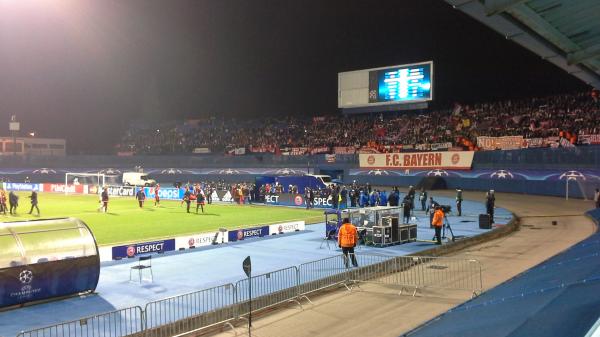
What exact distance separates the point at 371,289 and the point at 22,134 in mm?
86483

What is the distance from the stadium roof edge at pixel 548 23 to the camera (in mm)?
5578

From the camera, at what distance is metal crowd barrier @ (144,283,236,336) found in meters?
10.3

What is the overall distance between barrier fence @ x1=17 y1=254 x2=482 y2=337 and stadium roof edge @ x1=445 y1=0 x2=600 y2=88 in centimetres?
735

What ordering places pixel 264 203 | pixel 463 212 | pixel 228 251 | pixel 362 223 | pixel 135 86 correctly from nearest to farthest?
pixel 228 251 < pixel 362 223 < pixel 463 212 < pixel 264 203 < pixel 135 86

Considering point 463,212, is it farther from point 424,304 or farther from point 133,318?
point 133,318

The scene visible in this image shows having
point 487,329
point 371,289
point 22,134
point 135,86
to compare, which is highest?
point 135,86

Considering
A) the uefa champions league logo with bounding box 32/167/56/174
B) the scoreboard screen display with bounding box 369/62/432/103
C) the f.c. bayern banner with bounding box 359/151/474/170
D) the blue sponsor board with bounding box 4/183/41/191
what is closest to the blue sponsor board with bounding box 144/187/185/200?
the blue sponsor board with bounding box 4/183/41/191

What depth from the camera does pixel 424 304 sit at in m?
→ 12.5

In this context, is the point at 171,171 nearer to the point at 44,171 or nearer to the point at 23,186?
the point at 44,171

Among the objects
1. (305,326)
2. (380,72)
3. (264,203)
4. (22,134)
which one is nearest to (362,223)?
(305,326)

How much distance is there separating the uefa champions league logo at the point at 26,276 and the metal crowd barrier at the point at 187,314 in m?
2.90

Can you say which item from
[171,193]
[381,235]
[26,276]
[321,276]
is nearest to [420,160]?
[171,193]

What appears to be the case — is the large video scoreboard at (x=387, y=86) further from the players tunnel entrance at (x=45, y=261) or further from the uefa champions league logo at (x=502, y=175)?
the players tunnel entrance at (x=45, y=261)

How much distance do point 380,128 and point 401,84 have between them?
12312 millimetres
